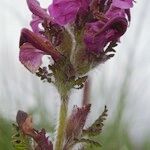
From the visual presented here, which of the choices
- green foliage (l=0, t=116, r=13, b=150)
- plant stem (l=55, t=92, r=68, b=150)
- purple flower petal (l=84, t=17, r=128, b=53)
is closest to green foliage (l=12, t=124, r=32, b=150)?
plant stem (l=55, t=92, r=68, b=150)

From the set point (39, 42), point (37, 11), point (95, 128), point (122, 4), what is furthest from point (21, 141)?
point (122, 4)

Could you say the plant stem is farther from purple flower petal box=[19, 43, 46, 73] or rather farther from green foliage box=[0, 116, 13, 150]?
green foliage box=[0, 116, 13, 150]


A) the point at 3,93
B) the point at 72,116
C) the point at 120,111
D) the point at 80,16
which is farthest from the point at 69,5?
the point at 3,93

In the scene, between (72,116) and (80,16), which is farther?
(72,116)

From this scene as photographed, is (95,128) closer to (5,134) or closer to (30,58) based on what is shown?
(30,58)

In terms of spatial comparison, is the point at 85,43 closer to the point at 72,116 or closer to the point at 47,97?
the point at 72,116

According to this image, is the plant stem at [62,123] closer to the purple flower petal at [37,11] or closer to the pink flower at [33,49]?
the pink flower at [33,49]
